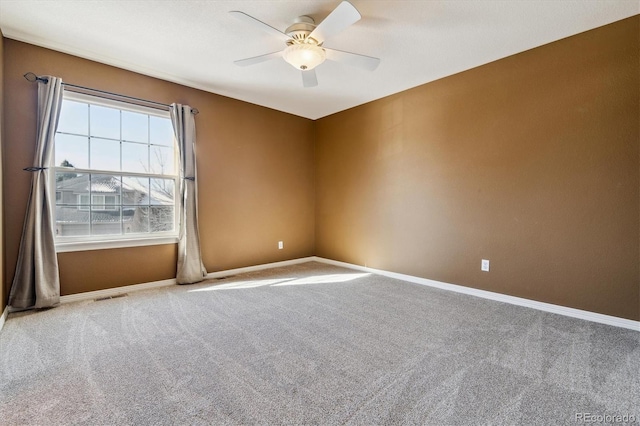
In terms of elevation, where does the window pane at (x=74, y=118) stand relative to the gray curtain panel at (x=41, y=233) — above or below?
above

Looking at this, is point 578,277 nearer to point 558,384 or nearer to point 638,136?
point 638,136

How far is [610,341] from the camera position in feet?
7.16

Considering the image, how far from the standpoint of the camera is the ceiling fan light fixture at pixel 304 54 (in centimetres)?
242

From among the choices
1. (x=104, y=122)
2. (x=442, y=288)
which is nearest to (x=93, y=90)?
(x=104, y=122)

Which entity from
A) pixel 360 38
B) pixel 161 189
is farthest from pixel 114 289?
pixel 360 38

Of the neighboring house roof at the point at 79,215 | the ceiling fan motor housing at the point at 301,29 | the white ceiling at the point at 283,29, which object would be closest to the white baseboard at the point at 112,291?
the neighboring house roof at the point at 79,215

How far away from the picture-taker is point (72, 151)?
3.09 meters

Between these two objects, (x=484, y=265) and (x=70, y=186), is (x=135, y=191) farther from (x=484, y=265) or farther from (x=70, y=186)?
(x=484, y=265)

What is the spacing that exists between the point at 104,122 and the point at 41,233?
1.31 metres

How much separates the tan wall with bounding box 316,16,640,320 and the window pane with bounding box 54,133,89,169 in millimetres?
3445

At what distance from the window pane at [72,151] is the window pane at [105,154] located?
60 mm

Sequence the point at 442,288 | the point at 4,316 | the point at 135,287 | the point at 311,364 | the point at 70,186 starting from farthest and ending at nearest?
the point at 442,288, the point at 135,287, the point at 70,186, the point at 4,316, the point at 311,364

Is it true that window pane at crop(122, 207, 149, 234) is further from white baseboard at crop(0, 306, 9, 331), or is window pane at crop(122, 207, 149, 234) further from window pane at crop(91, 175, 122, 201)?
white baseboard at crop(0, 306, 9, 331)

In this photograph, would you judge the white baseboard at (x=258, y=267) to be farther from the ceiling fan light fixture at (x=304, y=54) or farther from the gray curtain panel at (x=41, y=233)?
the ceiling fan light fixture at (x=304, y=54)
